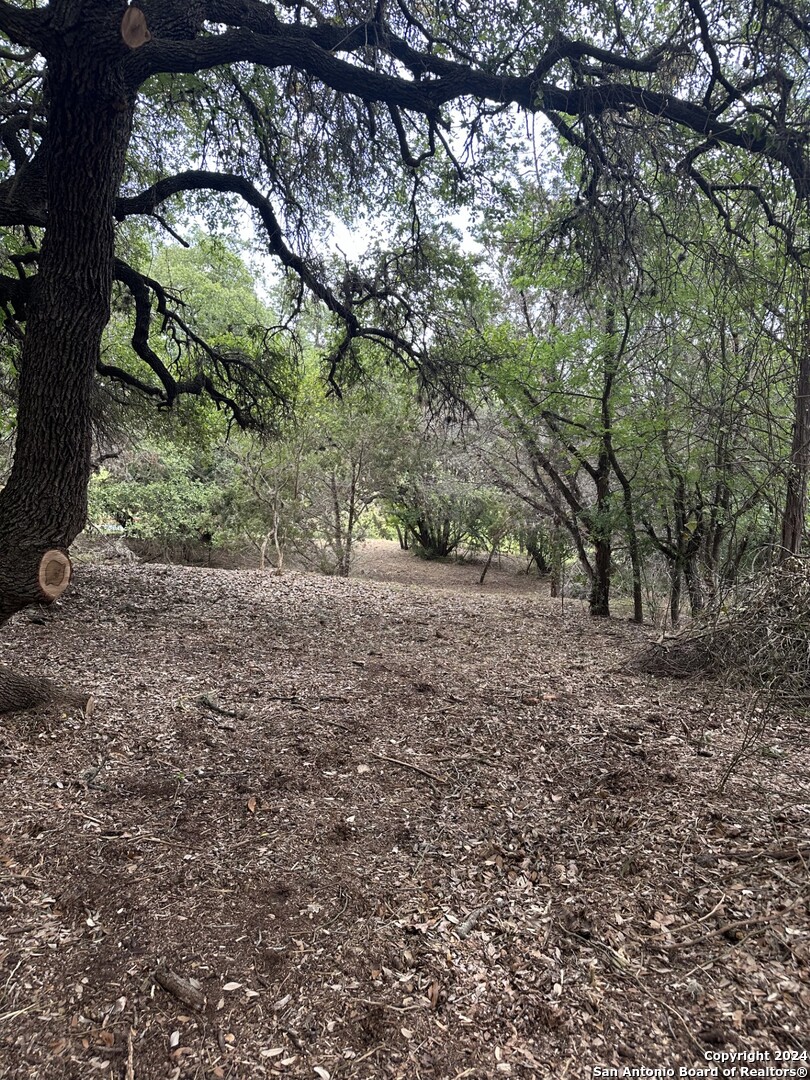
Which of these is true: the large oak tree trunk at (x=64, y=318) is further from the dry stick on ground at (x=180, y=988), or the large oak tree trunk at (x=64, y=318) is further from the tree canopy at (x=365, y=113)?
the dry stick on ground at (x=180, y=988)

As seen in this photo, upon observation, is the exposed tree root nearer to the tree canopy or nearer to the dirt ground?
the dirt ground

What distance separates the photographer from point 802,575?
2371 millimetres

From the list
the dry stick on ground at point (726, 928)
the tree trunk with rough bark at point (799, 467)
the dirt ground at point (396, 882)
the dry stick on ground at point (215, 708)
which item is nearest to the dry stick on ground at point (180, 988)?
the dirt ground at point (396, 882)

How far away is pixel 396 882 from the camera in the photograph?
1.85 metres

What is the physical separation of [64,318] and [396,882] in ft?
9.49

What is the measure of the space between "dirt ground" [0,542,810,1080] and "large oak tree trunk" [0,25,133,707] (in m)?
0.95

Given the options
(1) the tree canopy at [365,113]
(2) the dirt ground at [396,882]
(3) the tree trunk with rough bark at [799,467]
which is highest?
(1) the tree canopy at [365,113]

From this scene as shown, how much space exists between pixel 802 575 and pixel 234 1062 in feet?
8.50

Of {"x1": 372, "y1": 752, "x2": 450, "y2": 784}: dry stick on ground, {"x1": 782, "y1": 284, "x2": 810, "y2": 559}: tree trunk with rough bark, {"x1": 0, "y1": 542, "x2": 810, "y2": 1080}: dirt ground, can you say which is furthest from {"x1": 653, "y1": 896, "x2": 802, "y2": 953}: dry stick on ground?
{"x1": 782, "y1": 284, "x2": 810, "y2": 559}: tree trunk with rough bark

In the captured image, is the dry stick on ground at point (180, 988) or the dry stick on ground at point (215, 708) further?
the dry stick on ground at point (215, 708)

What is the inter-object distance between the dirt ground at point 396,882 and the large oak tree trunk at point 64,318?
95cm

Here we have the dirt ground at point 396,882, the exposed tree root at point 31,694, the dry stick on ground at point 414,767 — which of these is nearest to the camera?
the dirt ground at point 396,882

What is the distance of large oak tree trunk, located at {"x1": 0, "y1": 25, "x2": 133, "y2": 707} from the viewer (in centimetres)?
259

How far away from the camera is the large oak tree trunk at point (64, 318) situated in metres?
2.59
